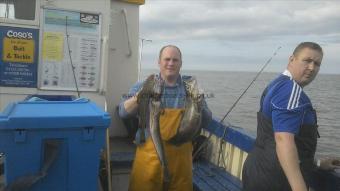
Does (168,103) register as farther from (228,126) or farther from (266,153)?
(228,126)

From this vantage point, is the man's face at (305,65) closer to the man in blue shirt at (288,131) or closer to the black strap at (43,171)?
the man in blue shirt at (288,131)

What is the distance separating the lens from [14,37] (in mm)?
4965

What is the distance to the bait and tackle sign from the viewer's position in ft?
16.2

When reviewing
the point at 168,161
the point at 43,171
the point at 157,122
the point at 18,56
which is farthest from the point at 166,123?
the point at 18,56

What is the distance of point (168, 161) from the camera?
387 cm

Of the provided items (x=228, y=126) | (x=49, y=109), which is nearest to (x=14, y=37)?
(x=49, y=109)

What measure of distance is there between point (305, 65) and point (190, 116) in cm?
122

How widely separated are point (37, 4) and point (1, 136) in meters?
2.72

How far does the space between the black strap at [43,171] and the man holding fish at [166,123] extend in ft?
3.15

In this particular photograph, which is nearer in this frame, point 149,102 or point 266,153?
point 266,153

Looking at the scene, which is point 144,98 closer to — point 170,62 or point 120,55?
point 170,62

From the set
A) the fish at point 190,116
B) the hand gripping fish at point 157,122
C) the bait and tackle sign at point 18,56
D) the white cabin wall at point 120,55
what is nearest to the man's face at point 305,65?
the fish at point 190,116

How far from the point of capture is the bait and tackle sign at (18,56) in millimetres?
4951

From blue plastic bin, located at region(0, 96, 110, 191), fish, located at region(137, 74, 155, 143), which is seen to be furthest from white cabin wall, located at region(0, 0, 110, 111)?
blue plastic bin, located at region(0, 96, 110, 191)
